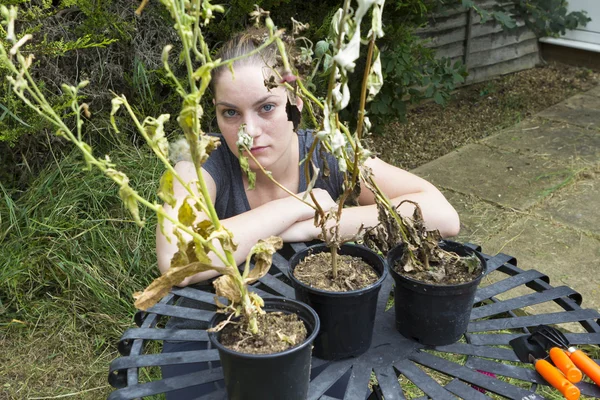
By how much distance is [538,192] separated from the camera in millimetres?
3482

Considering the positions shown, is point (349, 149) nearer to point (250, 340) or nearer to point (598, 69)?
point (250, 340)

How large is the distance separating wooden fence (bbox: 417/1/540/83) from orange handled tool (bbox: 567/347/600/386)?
3.77 m

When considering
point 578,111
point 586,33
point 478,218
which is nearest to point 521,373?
point 478,218

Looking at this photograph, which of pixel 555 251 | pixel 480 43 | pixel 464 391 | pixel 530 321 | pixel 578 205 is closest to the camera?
pixel 464 391

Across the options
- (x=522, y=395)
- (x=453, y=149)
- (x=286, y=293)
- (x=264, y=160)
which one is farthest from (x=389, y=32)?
(x=522, y=395)

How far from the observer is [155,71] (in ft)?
9.52

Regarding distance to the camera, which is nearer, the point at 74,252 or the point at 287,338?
the point at 287,338

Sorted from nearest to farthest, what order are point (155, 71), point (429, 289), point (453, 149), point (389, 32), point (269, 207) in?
point (429, 289) → point (269, 207) → point (155, 71) → point (389, 32) → point (453, 149)

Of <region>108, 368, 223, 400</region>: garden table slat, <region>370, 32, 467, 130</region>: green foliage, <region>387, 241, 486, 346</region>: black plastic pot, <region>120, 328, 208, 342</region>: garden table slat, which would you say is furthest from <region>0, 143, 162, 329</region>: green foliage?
<region>370, 32, 467, 130</region>: green foliage

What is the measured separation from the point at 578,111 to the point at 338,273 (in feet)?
13.5

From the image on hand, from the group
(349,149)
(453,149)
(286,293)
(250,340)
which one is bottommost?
(453,149)

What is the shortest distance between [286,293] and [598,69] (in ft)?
17.1

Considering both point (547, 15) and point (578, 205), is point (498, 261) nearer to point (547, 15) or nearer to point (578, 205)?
point (578, 205)

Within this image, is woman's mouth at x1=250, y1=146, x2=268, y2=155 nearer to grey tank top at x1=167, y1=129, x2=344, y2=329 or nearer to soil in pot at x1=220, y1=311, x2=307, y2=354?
grey tank top at x1=167, y1=129, x2=344, y2=329
